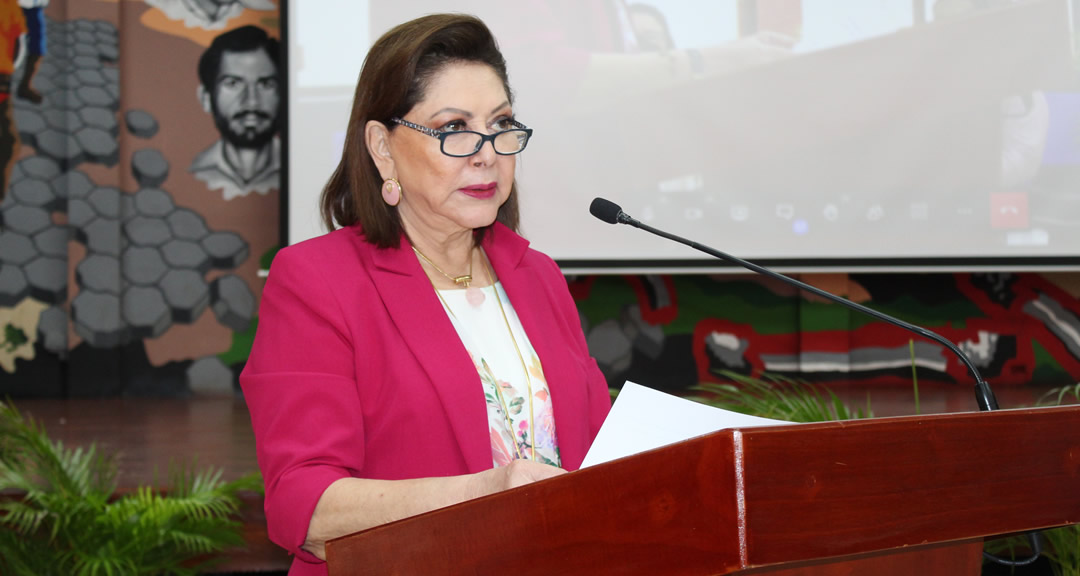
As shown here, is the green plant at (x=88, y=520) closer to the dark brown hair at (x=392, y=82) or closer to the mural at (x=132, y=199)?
the dark brown hair at (x=392, y=82)

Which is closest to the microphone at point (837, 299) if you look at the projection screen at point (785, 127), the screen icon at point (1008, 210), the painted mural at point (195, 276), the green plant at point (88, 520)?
the green plant at point (88, 520)

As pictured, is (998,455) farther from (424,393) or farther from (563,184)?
(563,184)

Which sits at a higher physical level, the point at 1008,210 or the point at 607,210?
the point at 1008,210

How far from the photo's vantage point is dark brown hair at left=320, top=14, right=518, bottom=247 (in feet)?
4.27

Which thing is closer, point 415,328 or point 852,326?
point 415,328

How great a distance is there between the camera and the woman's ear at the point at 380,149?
1368 millimetres

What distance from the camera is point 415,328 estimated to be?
1.23 meters

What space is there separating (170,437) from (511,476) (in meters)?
3.27

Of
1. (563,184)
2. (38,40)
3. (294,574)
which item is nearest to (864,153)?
(563,184)

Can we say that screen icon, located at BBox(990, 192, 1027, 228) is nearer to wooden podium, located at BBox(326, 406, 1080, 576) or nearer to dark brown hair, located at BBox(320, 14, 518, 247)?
dark brown hair, located at BBox(320, 14, 518, 247)

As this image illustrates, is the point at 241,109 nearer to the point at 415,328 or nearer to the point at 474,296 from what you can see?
the point at 474,296

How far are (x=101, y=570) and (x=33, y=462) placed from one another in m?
0.42

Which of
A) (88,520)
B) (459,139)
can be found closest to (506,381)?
(459,139)

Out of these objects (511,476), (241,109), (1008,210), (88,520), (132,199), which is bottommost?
(88,520)
